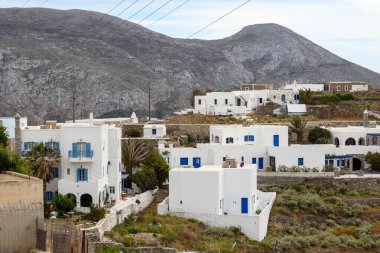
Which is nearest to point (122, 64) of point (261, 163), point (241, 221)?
point (261, 163)

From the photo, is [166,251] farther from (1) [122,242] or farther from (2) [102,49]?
(2) [102,49]

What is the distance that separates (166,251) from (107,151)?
1023 centimetres

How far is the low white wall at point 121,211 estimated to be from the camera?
31719 mm

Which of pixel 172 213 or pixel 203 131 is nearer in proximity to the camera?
pixel 172 213

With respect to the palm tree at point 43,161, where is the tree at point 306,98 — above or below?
above

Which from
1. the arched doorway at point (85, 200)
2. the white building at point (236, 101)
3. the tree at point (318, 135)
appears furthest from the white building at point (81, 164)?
the white building at point (236, 101)

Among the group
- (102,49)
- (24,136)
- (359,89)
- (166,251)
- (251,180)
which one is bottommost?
(166,251)

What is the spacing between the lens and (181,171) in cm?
3828

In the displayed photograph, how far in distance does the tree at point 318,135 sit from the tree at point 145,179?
1611 cm

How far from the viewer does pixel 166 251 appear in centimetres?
3167

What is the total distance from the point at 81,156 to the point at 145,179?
5.66 meters

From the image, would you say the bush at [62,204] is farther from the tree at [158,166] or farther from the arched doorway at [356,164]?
the arched doorway at [356,164]

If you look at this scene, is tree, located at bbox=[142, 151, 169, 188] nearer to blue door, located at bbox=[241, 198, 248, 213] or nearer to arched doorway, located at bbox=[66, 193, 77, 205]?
arched doorway, located at bbox=[66, 193, 77, 205]

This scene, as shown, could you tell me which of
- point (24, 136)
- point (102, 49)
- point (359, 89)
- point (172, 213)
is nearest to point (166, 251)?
point (172, 213)
